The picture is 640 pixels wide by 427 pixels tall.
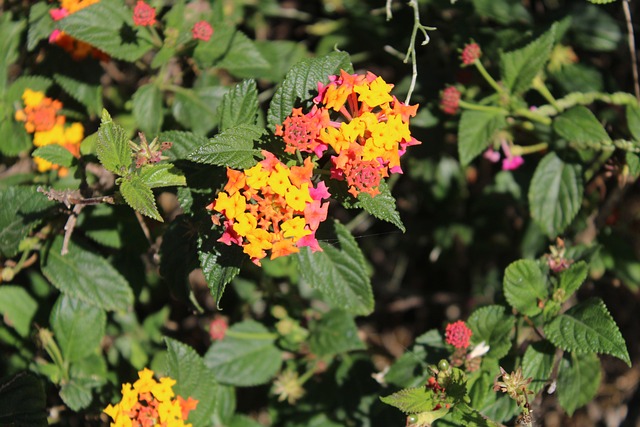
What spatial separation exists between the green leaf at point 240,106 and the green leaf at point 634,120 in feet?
4.31

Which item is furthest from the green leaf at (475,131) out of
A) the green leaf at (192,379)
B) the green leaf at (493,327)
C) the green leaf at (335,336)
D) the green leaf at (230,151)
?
the green leaf at (192,379)

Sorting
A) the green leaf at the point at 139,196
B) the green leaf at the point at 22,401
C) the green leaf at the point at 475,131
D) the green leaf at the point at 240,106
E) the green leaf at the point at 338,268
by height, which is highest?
the green leaf at the point at 240,106

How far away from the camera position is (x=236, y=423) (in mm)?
2461

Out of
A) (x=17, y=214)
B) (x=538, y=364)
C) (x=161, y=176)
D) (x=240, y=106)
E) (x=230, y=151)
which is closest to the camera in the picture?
(x=230, y=151)

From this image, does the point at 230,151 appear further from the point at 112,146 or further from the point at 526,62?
the point at 526,62

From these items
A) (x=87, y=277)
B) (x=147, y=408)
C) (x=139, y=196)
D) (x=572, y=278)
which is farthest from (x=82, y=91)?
(x=572, y=278)

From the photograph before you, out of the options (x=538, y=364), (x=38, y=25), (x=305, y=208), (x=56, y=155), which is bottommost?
(x=538, y=364)

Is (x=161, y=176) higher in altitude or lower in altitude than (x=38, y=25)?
lower

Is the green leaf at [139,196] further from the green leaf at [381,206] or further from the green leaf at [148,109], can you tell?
the green leaf at [148,109]

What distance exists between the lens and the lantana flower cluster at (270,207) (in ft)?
5.17

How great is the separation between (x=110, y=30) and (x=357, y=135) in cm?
116

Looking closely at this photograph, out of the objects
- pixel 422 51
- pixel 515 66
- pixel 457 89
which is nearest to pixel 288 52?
pixel 422 51

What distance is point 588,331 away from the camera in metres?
1.98

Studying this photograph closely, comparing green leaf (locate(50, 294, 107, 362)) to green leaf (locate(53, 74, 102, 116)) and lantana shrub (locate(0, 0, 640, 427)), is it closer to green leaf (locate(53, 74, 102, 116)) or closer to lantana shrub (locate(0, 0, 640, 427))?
lantana shrub (locate(0, 0, 640, 427))
